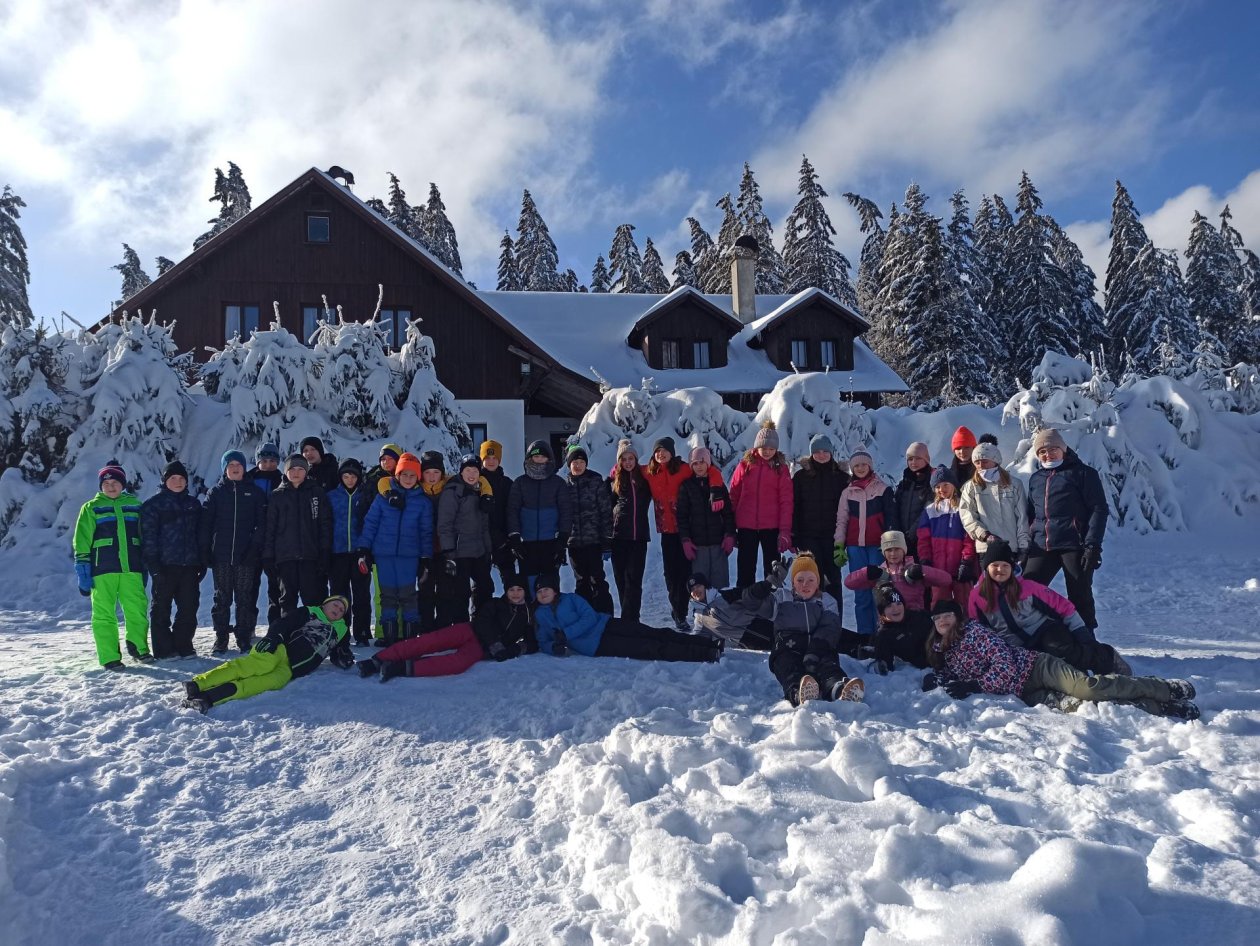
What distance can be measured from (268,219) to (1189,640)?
745 inches

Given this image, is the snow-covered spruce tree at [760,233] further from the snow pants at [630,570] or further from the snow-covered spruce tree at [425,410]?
the snow pants at [630,570]

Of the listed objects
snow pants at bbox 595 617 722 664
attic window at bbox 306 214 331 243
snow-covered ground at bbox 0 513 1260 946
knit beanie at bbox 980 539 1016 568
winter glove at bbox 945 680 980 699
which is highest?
attic window at bbox 306 214 331 243

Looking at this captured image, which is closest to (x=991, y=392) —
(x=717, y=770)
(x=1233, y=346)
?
(x=1233, y=346)

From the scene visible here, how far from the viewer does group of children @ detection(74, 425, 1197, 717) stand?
5664 mm

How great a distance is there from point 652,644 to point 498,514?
1848 millimetres

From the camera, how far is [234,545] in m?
6.49

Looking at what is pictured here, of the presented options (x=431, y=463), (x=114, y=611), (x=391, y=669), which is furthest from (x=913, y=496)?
(x=114, y=611)

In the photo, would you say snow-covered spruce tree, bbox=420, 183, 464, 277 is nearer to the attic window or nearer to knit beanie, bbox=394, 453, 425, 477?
the attic window

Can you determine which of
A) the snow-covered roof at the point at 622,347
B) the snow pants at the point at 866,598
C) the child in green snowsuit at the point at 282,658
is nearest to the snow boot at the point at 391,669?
the child in green snowsuit at the point at 282,658

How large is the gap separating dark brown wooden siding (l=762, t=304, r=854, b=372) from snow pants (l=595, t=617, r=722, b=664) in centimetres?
1726

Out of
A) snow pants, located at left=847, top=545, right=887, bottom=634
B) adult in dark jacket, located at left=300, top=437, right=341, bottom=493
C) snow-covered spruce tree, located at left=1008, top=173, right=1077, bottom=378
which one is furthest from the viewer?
snow-covered spruce tree, located at left=1008, top=173, right=1077, bottom=378

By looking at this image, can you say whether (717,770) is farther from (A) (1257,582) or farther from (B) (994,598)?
(A) (1257,582)

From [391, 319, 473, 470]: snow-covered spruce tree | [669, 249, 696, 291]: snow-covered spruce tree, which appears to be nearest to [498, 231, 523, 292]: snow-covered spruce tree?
[669, 249, 696, 291]: snow-covered spruce tree

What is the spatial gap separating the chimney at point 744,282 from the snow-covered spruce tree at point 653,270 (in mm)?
17164
